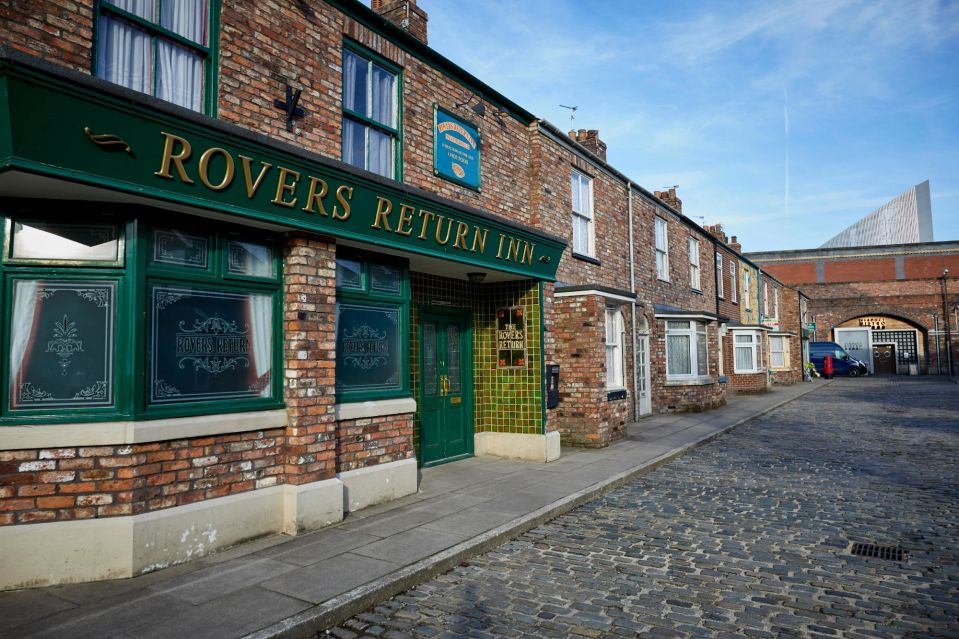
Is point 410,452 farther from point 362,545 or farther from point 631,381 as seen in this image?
point 631,381

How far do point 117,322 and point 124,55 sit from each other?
2364 millimetres

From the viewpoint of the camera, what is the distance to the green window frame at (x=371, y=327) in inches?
272

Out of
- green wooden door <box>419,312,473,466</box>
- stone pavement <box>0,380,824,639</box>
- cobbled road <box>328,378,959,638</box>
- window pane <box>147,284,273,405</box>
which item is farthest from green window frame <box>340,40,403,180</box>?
cobbled road <box>328,378,959,638</box>

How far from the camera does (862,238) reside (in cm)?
8738

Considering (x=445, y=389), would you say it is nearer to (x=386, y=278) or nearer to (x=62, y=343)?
(x=386, y=278)

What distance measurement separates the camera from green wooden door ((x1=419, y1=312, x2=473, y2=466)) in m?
9.30

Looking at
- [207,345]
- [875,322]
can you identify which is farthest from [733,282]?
[875,322]

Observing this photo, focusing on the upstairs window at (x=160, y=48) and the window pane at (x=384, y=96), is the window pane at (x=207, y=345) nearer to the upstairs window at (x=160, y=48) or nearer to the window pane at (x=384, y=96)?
the upstairs window at (x=160, y=48)

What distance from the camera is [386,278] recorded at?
754 cm

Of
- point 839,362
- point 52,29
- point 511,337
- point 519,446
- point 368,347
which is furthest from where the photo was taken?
point 839,362

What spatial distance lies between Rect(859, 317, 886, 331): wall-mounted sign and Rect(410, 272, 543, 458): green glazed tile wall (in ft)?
150

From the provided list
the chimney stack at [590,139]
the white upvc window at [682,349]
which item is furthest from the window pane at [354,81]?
the white upvc window at [682,349]

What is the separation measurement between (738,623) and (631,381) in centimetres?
1148

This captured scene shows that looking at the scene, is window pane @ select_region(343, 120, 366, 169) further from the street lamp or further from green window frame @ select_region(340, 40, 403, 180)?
the street lamp
